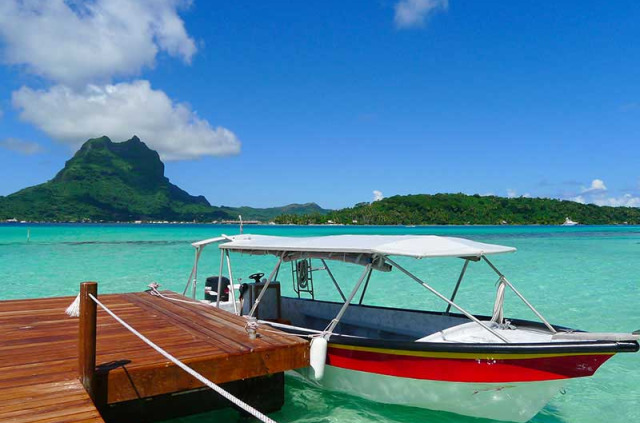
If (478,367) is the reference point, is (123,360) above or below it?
above

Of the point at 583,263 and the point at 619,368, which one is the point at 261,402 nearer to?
the point at 619,368

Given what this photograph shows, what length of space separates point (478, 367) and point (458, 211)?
143 meters

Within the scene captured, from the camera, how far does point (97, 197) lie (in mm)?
166125

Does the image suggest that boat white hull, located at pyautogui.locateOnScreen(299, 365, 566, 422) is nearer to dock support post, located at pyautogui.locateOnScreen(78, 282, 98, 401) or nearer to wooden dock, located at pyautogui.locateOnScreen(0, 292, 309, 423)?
wooden dock, located at pyautogui.locateOnScreen(0, 292, 309, 423)

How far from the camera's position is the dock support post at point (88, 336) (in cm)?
412

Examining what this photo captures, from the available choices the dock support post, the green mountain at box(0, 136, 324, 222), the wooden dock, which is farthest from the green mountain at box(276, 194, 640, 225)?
the dock support post

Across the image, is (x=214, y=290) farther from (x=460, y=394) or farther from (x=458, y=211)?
(x=458, y=211)

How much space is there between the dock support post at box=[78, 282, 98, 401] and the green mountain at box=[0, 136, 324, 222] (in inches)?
6266

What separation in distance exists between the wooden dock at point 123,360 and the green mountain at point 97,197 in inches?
6170

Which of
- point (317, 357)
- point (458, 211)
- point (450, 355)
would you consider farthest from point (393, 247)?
point (458, 211)

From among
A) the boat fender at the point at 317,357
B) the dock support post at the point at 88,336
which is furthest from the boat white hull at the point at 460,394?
the dock support post at the point at 88,336

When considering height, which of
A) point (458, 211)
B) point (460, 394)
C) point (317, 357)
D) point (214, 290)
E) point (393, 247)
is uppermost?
point (458, 211)

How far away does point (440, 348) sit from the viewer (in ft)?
17.6

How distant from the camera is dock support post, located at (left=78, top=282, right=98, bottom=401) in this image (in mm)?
4117
